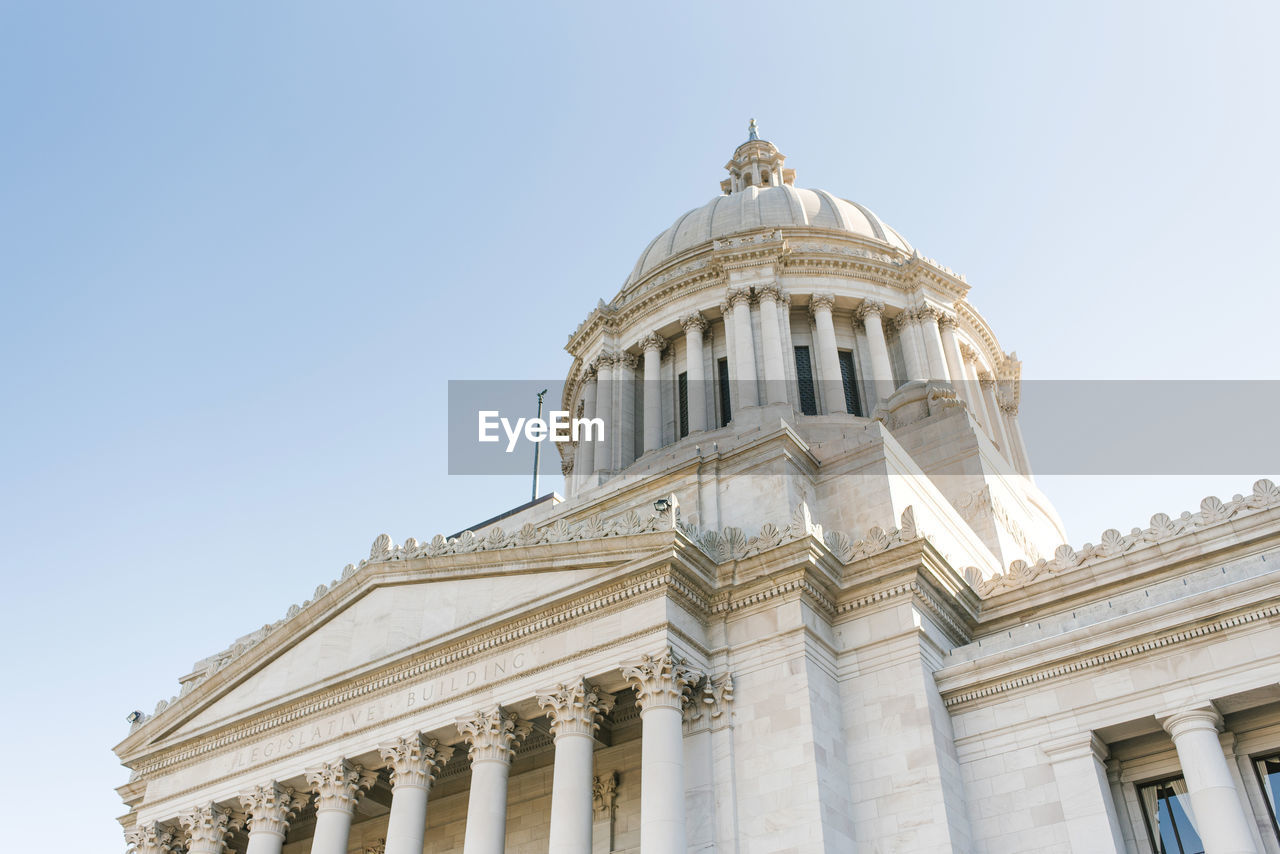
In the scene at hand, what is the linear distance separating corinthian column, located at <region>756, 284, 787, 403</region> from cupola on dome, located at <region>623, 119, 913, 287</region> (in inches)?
203

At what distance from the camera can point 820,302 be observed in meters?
45.0

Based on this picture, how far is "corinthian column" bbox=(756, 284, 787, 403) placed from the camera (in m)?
40.6

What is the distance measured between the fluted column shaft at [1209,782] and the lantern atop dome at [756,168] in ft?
133

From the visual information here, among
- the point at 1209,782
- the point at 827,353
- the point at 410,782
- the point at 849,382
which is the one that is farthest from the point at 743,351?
the point at 1209,782

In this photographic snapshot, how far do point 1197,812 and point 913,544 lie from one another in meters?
6.94

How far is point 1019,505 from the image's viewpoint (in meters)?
37.2

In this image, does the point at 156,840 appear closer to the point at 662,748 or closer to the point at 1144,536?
the point at 662,748

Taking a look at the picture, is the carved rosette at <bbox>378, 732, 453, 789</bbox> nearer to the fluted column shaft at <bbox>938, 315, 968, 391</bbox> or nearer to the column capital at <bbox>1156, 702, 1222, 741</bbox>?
the column capital at <bbox>1156, 702, 1222, 741</bbox>

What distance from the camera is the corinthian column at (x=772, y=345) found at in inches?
1598

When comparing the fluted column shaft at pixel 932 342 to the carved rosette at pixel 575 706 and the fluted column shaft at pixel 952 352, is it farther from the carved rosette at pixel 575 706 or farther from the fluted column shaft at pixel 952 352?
the carved rosette at pixel 575 706

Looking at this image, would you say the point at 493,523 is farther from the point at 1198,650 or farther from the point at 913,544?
the point at 1198,650

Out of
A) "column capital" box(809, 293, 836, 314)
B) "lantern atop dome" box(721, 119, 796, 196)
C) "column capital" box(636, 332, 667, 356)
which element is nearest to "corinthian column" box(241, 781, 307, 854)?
"column capital" box(636, 332, 667, 356)

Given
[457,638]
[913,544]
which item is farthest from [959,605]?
[457,638]

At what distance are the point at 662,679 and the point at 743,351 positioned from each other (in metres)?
22.0
